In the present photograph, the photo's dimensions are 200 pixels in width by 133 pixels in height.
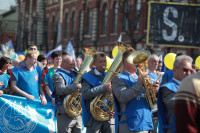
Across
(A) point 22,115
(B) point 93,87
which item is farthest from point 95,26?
(B) point 93,87

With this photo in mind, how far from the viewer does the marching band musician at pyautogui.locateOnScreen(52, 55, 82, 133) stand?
7672mm

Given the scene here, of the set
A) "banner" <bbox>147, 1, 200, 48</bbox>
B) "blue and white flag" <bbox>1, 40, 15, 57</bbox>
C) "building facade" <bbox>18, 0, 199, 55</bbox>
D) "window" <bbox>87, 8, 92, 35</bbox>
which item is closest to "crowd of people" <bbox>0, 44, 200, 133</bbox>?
"banner" <bbox>147, 1, 200, 48</bbox>

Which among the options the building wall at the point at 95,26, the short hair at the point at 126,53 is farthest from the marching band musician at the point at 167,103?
the building wall at the point at 95,26

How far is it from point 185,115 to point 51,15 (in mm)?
45764

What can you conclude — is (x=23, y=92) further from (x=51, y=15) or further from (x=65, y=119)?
(x=51, y=15)

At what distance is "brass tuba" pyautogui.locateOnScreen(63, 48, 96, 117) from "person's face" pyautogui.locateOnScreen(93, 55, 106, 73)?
442 mm

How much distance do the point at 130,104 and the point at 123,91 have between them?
0.20 m

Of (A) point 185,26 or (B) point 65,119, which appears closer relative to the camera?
(B) point 65,119

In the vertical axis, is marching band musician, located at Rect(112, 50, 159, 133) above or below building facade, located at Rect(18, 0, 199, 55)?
below

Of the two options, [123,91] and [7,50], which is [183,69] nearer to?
[123,91]

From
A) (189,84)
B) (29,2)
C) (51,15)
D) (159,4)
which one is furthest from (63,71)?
(29,2)

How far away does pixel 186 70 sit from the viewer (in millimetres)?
4766

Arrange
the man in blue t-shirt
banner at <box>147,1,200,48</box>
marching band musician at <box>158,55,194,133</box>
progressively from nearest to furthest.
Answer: marching band musician at <box>158,55,194,133</box>
the man in blue t-shirt
banner at <box>147,1,200,48</box>

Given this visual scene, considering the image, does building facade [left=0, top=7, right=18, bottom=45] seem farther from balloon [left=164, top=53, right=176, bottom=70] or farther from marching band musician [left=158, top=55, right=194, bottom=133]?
marching band musician [left=158, top=55, right=194, bottom=133]
